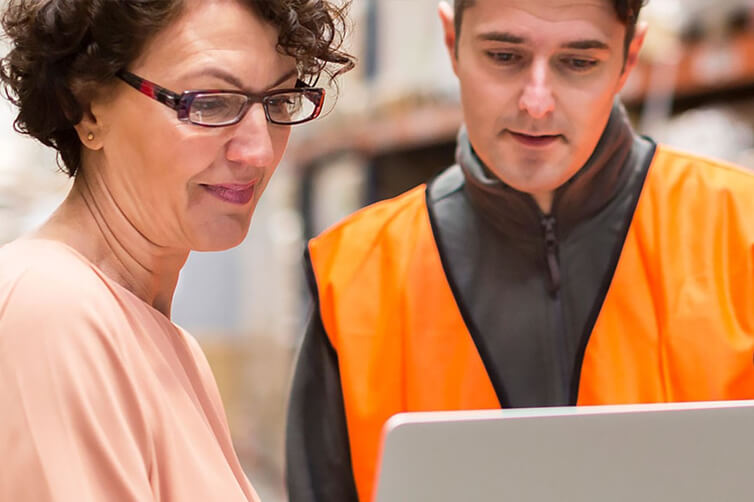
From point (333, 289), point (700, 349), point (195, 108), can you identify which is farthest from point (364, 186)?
point (195, 108)

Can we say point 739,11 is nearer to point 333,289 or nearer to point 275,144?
point 333,289

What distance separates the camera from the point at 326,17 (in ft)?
3.89

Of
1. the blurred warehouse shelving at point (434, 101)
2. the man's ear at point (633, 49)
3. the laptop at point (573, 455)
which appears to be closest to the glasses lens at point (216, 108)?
the laptop at point (573, 455)

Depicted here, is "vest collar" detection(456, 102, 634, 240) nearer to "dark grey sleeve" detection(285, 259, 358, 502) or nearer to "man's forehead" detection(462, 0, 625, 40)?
"man's forehead" detection(462, 0, 625, 40)

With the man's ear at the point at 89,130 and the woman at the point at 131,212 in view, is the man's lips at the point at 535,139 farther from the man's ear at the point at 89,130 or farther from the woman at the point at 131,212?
the man's ear at the point at 89,130

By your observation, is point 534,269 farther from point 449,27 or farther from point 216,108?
point 216,108

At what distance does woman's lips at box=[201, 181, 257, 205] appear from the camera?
1.12 m

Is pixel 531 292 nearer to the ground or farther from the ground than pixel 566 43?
nearer to the ground

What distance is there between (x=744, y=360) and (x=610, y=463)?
0.66 m

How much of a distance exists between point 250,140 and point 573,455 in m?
0.54

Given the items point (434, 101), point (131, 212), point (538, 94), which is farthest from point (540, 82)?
point (434, 101)

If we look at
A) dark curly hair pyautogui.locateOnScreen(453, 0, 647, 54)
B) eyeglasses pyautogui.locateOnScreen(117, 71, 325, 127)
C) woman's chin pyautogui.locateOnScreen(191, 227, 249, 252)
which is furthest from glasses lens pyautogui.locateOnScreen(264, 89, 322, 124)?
dark curly hair pyautogui.locateOnScreen(453, 0, 647, 54)

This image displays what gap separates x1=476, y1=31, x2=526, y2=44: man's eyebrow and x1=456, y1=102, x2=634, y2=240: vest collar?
0.77 ft

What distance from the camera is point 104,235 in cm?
111
